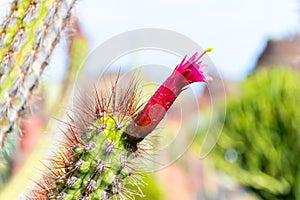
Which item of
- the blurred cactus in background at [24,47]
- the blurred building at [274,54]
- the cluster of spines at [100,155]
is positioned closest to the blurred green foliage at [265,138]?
the blurred building at [274,54]

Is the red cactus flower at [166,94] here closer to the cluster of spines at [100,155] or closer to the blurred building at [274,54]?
the cluster of spines at [100,155]

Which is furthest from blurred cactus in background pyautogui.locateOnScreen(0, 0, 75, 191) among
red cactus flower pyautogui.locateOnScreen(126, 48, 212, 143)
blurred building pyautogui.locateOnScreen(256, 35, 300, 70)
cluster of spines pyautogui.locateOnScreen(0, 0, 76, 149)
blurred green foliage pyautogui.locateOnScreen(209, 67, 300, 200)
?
blurred building pyautogui.locateOnScreen(256, 35, 300, 70)

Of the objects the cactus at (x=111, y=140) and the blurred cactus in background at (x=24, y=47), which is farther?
the blurred cactus in background at (x=24, y=47)

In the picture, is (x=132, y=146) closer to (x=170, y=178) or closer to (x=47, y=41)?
(x=47, y=41)

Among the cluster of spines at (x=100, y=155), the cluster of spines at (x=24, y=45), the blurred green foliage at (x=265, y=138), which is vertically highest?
the blurred green foliage at (x=265, y=138)

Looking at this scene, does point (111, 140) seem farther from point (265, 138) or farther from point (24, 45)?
point (265, 138)

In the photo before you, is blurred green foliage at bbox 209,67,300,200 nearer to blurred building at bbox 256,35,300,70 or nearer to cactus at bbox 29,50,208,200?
blurred building at bbox 256,35,300,70
